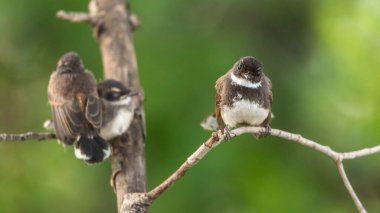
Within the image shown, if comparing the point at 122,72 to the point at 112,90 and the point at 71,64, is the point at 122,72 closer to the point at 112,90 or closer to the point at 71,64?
the point at 112,90

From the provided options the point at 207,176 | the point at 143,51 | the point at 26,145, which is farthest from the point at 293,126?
the point at 26,145

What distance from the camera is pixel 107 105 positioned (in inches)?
262

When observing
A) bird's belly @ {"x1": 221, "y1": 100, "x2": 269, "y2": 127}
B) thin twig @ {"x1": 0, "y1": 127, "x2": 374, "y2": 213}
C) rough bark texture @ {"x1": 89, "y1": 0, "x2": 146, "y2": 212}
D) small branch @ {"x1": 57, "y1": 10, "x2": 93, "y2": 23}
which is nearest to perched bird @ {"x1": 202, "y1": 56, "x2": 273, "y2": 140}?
bird's belly @ {"x1": 221, "y1": 100, "x2": 269, "y2": 127}

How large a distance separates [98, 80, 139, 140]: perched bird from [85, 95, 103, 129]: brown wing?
0.55 ft

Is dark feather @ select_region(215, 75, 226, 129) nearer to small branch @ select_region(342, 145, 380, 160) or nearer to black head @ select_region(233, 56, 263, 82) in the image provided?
black head @ select_region(233, 56, 263, 82)

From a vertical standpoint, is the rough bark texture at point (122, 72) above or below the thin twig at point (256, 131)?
above

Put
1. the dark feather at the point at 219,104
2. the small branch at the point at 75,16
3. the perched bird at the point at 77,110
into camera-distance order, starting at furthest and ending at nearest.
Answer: the small branch at the point at 75,16, the perched bird at the point at 77,110, the dark feather at the point at 219,104

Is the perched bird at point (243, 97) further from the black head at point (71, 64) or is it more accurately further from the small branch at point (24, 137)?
the black head at point (71, 64)

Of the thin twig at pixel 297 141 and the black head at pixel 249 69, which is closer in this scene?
the thin twig at pixel 297 141

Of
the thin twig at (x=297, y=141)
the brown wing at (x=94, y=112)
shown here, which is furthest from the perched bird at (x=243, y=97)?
the brown wing at (x=94, y=112)

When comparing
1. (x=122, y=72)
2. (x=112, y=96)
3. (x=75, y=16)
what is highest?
(x=75, y=16)

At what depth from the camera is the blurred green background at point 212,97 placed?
7.35m

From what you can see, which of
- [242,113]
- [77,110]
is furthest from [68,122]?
[242,113]

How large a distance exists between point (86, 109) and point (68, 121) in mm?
165
